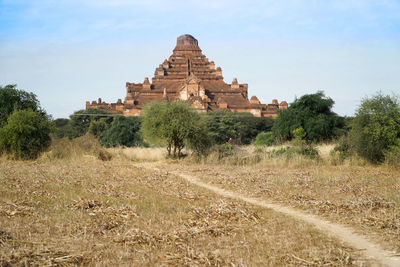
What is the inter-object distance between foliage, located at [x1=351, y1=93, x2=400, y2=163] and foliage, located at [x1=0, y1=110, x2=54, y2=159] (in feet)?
49.5

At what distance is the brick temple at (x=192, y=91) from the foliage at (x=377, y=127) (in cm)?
4150

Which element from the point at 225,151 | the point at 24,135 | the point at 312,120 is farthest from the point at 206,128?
the point at 312,120

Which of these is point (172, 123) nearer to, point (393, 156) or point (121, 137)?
point (393, 156)

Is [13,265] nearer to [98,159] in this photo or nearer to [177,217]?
[177,217]

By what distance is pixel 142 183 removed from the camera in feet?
44.1

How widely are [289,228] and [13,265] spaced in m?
4.14

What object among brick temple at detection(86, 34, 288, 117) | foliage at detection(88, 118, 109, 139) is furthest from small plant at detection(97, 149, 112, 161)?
brick temple at detection(86, 34, 288, 117)

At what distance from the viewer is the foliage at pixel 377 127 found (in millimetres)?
18062

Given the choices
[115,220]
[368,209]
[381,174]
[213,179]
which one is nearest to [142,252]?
[115,220]

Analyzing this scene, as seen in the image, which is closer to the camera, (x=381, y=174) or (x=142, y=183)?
(x=142, y=183)

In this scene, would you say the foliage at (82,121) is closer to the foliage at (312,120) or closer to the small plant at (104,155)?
the foliage at (312,120)

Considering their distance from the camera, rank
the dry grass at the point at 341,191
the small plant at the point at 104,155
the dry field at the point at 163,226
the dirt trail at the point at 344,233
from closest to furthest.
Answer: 1. the dry field at the point at 163,226
2. the dirt trail at the point at 344,233
3. the dry grass at the point at 341,191
4. the small plant at the point at 104,155

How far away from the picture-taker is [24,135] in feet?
75.3

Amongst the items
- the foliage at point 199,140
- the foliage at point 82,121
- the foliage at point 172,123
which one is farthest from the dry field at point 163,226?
the foliage at point 82,121
